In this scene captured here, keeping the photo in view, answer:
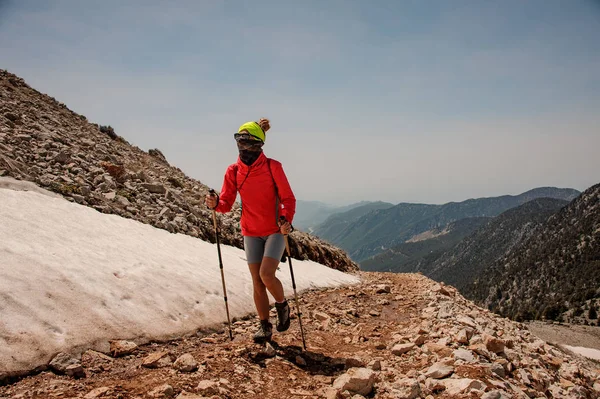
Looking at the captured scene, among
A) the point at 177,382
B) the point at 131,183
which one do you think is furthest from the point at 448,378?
the point at 131,183

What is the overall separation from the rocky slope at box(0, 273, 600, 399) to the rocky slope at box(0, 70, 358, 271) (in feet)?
25.6

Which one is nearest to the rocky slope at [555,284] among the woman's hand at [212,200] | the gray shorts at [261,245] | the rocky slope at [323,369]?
the rocky slope at [323,369]

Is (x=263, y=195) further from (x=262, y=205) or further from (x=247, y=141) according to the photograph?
(x=247, y=141)

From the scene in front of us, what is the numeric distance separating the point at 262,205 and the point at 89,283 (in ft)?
12.2

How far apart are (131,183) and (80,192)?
150 inches

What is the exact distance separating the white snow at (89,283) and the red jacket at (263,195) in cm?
277

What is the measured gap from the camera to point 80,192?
12.7 m

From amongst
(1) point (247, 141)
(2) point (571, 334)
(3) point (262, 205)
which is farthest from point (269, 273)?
(2) point (571, 334)

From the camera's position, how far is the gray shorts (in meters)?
6.20

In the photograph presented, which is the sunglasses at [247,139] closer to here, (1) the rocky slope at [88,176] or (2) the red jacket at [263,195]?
(2) the red jacket at [263,195]

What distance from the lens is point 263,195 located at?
6273 millimetres

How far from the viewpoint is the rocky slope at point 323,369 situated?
457 cm

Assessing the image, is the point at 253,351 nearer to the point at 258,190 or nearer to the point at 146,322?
the point at 146,322

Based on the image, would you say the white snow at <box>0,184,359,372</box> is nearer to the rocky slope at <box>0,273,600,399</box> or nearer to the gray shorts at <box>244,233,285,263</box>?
the rocky slope at <box>0,273,600,399</box>
